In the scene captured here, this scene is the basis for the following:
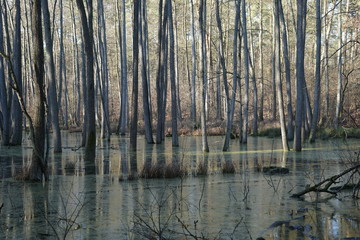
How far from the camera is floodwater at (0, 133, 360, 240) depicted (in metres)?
4.32

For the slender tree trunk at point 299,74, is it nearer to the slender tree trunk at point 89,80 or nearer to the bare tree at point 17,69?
the slender tree trunk at point 89,80

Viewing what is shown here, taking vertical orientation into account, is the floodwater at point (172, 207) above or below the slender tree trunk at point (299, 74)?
below

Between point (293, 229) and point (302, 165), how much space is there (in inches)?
221

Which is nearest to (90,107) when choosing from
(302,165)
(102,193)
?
(102,193)

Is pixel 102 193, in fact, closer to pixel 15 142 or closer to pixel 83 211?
pixel 83 211

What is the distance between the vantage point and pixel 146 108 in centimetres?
1532

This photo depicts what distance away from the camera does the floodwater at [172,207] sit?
170 inches

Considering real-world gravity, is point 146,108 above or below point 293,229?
above

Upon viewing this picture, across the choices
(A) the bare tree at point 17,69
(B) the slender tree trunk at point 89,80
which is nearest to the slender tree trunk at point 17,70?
(A) the bare tree at point 17,69

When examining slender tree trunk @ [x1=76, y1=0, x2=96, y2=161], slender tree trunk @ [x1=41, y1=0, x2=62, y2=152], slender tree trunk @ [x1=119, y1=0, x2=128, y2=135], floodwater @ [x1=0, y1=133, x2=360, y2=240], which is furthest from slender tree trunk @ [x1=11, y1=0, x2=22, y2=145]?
slender tree trunk @ [x1=119, y1=0, x2=128, y2=135]

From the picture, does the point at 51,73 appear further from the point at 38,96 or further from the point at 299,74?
the point at 299,74

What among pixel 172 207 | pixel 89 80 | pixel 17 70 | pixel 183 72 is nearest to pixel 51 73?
pixel 89 80

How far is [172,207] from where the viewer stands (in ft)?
17.9

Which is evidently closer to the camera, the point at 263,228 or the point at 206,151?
the point at 263,228
